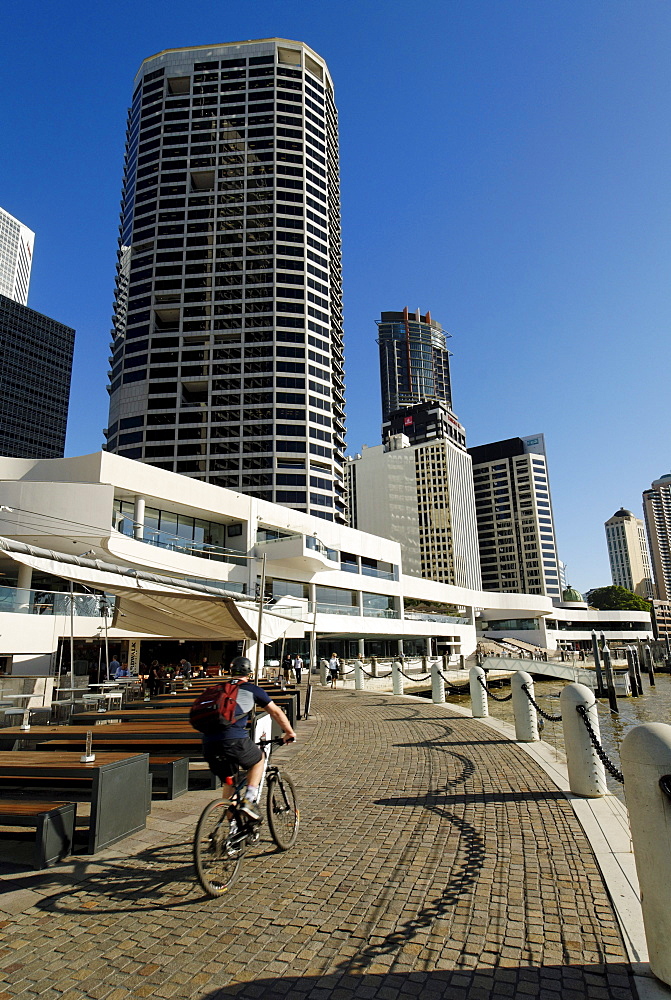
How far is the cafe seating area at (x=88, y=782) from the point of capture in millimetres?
4793

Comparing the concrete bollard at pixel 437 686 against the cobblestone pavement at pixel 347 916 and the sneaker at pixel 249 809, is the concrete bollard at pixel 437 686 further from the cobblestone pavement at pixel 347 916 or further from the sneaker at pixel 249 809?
the sneaker at pixel 249 809

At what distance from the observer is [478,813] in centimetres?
607

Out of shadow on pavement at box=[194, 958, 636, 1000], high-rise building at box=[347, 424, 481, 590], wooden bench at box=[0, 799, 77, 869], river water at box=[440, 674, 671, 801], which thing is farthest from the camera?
high-rise building at box=[347, 424, 481, 590]

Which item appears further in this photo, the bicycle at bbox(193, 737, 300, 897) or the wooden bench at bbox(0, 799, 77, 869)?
the wooden bench at bbox(0, 799, 77, 869)

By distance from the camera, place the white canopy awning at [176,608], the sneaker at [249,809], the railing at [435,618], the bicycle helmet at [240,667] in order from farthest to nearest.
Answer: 1. the railing at [435,618]
2. the white canopy awning at [176,608]
3. the bicycle helmet at [240,667]
4. the sneaker at [249,809]

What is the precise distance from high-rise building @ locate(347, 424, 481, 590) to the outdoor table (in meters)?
119

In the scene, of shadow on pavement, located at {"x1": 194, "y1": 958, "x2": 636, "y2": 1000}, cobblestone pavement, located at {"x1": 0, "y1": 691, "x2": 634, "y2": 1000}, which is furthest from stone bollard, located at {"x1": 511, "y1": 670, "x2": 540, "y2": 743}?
shadow on pavement, located at {"x1": 194, "y1": 958, "x2": 636, "y2": 1000}

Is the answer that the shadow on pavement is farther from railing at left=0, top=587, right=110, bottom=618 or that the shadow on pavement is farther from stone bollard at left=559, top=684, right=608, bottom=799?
railing at left=0, top=587, right=110, bottom=618

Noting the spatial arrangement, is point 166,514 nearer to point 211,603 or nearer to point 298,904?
point 211,603

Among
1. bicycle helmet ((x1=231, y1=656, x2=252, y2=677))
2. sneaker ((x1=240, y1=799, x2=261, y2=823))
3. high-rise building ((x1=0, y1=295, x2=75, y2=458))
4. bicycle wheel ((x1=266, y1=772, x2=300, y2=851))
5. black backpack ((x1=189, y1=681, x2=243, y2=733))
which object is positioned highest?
high-rise building ((x1=0, y1=295, x2=75, y2=458))

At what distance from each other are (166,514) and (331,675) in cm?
1540

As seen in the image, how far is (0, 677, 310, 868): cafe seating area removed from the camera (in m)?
4.79

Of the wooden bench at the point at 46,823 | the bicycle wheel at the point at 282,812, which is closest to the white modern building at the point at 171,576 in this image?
the wooden bench at the point at 46,823

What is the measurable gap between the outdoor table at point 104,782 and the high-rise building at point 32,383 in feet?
470
